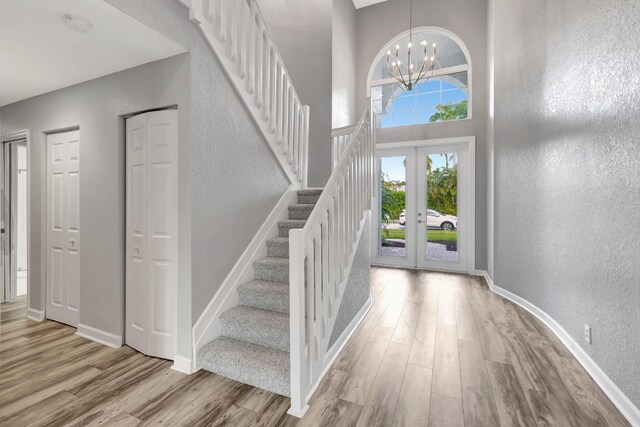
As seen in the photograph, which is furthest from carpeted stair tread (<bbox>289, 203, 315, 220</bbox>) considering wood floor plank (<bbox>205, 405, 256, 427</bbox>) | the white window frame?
the white window frame

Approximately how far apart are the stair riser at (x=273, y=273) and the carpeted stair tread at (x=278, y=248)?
0.22 m

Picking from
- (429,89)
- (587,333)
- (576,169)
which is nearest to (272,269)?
(587,333)

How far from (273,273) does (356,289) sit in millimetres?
838

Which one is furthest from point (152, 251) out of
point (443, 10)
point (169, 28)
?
Result: point (443, 10)

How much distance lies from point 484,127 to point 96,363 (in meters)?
5.82

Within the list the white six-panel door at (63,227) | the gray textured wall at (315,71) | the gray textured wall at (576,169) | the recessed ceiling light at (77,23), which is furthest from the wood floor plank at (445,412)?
the gray textured wall at (315,71)

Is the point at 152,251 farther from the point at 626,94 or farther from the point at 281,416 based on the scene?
the point at 626,94

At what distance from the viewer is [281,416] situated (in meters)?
1.67

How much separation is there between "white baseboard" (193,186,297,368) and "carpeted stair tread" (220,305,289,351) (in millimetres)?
75

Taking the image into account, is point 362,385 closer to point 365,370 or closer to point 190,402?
point 365,370

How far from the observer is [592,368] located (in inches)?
80.4

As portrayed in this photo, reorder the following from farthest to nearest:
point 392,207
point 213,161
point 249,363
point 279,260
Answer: point 392,207
point 279,260
point 213,161
point 249,363

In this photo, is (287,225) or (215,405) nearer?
(215,405)

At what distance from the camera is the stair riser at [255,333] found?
209 cm
